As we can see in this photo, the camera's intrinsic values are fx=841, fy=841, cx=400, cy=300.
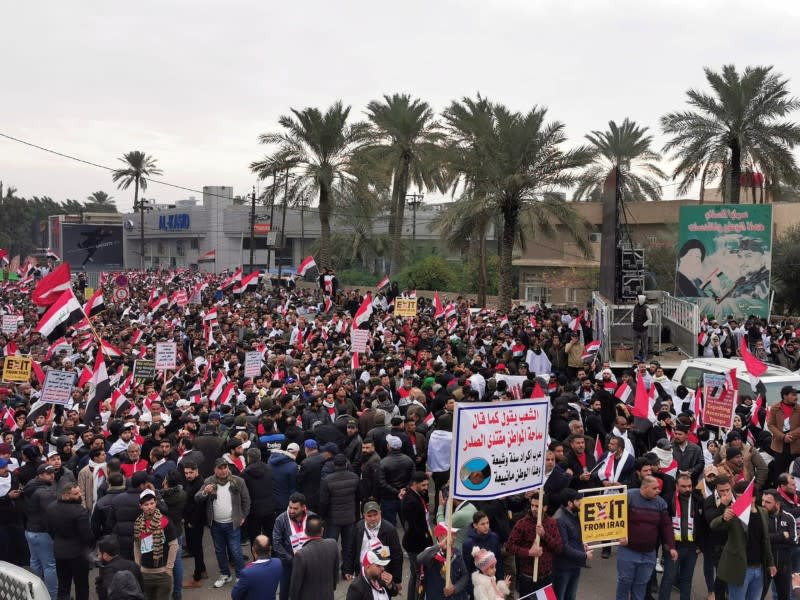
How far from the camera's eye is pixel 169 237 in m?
79.0

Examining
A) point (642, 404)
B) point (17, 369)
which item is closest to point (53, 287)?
point (17, 369)

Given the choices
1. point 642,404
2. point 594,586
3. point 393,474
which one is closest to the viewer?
point 594,586

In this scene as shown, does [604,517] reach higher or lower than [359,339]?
lower

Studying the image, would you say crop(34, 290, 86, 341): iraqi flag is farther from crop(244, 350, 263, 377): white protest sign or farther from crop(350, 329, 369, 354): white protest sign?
crop(350, 329, 369, 354): white protest sign

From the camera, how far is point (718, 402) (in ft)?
33.7

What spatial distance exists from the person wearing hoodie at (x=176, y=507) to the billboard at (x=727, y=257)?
1995 centimetres

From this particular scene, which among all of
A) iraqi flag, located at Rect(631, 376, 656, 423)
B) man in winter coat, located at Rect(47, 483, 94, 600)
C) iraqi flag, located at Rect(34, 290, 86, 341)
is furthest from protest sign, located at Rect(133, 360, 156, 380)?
iraqi flag, located at Rect(631, 376, 656, 423)

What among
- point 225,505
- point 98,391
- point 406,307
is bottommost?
point 225,505

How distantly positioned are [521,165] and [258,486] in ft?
66.3

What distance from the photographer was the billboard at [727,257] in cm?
2442

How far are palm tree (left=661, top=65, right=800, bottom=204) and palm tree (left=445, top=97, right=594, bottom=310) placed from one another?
15.3ft

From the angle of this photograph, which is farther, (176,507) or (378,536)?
(176,507)

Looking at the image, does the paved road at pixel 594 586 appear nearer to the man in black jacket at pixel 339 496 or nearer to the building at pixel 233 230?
the man in black jacket at pixel 339 496

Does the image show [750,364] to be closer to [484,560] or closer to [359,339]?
→ [484,560]
